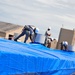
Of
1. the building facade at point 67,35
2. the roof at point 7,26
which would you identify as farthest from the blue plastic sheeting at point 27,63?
the roof at point 7,26

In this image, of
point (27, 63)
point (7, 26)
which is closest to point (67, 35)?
point (7, 26)

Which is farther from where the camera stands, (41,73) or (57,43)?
(57,43)

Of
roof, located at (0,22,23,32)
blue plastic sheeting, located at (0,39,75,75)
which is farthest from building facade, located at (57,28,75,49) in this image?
blue plastic sheeting, located at (0,39,75,75)

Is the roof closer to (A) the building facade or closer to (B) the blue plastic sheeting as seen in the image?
(A) the building facade

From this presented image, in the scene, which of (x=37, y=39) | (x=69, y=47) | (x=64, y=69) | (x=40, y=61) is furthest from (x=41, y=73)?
(x=69, y=47)

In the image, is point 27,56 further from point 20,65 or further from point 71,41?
point 71,41

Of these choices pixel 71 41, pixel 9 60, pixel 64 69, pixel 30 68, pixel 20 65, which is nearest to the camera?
pixel 9 60

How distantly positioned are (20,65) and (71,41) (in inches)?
511

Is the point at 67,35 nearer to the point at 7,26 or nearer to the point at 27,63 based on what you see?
the point at 7,26

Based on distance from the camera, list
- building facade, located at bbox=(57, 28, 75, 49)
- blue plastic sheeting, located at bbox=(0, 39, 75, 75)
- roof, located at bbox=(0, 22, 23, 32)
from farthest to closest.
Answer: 1. roof, located at bbox=(0, 22, 23, 32)
2. building facade, located at bbox=(57, 28, 75, 49)
3. blue plastic sheeting, located at bbox=(0, 39, 75, 75)

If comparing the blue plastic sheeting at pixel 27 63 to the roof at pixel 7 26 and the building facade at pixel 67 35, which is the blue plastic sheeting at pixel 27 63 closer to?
the building facade at pixel 67 35

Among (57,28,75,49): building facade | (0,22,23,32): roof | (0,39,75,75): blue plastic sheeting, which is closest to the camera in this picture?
(0,39,75,75): blue plastic sheeting

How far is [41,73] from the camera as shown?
5781mm

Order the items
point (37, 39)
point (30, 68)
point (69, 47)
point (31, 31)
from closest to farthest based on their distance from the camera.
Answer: point (30, 68) < point (31, 31) < point (37, 39) < point (69, 47)
